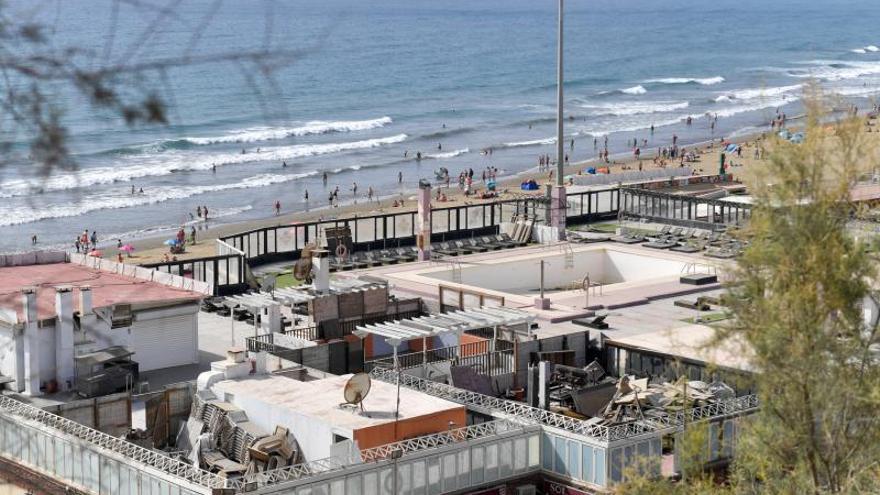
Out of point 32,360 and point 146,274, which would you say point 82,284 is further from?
point 32,360

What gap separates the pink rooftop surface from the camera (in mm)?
28297

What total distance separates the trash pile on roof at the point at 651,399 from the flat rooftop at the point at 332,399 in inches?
104

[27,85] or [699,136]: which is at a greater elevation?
[27,85]

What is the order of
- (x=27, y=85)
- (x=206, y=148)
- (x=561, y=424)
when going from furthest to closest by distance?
(x=206, y=148) < (x=561, y=424) < (x=27, y=85)

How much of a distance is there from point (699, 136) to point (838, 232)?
93.9 m

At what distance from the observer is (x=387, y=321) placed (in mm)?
31625

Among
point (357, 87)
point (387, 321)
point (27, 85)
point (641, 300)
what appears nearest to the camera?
point (27, 85)

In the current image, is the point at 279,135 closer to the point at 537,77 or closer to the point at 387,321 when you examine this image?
the point at 537,77

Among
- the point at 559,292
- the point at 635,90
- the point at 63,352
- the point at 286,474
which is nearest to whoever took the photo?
the point at 286,474

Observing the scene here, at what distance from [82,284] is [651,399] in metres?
13.1

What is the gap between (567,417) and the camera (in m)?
22.7

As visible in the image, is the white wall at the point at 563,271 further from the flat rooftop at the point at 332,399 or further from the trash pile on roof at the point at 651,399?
the flat rooftop at the point at 332,399

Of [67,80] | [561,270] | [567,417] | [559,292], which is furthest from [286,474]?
[561,270]

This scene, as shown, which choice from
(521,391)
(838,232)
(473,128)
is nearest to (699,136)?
(473,128)
